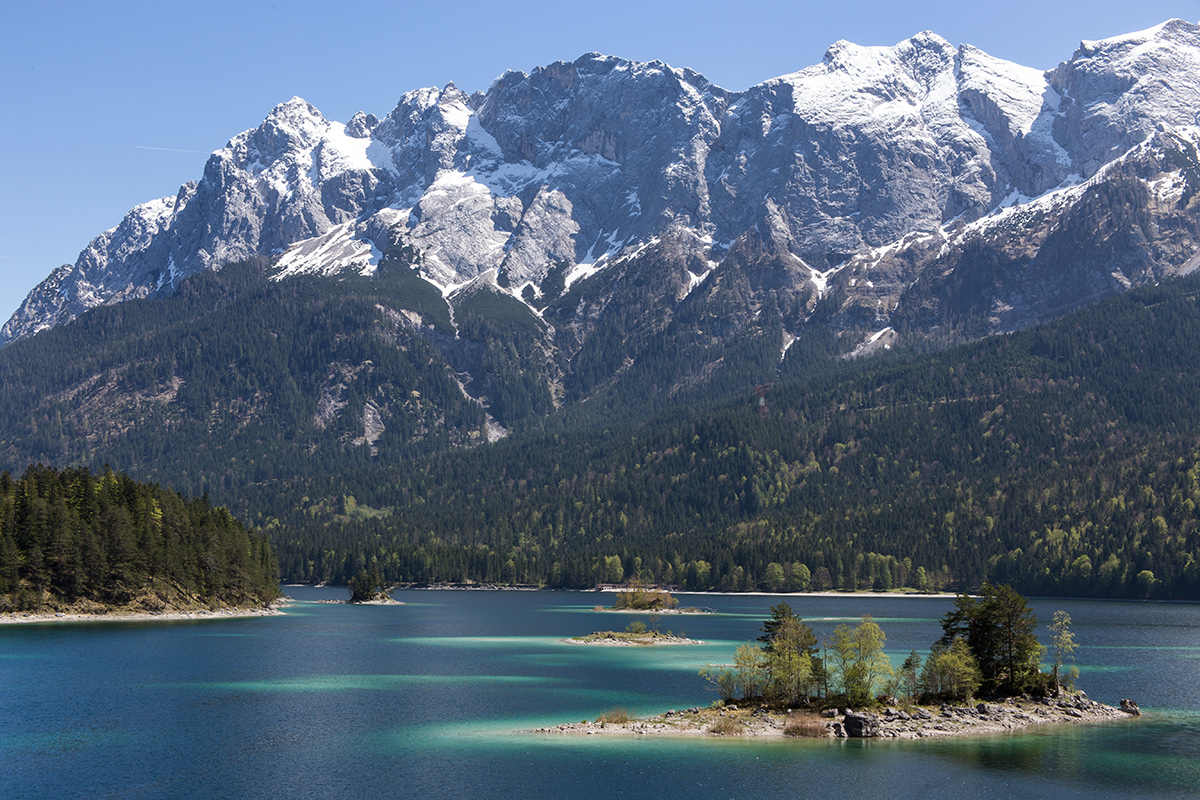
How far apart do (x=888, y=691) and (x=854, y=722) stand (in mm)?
→ 10428

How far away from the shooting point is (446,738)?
8744cm

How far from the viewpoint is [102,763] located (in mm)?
76875

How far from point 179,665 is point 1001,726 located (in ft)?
282

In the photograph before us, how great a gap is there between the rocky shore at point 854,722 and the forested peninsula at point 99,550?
342 feet

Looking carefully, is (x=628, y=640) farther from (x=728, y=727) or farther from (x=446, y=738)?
(x=446, y=738)

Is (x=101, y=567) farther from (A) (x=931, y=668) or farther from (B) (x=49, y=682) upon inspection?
(A) (x=931, y=668)

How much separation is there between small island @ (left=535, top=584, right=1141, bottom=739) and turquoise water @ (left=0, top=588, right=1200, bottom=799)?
311 cm

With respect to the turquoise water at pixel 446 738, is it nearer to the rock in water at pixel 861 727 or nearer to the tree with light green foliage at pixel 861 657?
the rock in water at pixel 861 727

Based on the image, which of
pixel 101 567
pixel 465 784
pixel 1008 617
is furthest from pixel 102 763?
pixel 101 567

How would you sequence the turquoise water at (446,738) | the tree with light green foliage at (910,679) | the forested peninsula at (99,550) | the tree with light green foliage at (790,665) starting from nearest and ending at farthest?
the turquoise water at (446,738) → the tree with light green foliage at (790,665) → the tree with light green foliage at (910,679) → the forested peninsula at (99,550)

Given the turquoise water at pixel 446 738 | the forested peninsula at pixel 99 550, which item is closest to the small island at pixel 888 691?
the turquoise water at pixel 446 738

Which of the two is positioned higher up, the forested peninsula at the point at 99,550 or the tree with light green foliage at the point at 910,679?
the forested peninsula at the point at 99,550

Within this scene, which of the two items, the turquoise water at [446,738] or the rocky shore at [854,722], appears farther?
the rocky shore at [854,722]

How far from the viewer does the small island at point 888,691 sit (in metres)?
90.1
